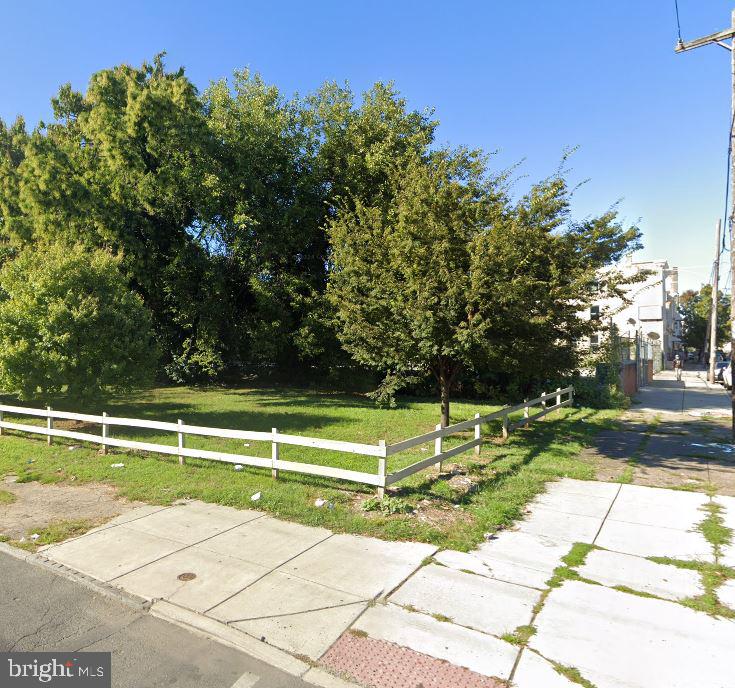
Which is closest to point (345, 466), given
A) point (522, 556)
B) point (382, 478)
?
point (382, 478)

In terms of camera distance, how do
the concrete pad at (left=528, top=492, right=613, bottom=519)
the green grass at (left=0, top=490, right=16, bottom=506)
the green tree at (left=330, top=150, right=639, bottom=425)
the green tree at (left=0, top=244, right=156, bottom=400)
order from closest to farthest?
the concrete pad at (left=528, top=492, right=613, bottom=519)
the green grass at (left=0, top=490, right=16, bottom=506)
the green tree at (left=330, top=150, right=639, bottom=425)
the green tree at (left=0, top=244, right=156, bottom=400)

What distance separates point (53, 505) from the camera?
299 inches

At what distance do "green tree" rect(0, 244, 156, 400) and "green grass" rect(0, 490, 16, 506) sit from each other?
491cm

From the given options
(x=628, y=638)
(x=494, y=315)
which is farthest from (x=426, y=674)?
(x=494, y=315)

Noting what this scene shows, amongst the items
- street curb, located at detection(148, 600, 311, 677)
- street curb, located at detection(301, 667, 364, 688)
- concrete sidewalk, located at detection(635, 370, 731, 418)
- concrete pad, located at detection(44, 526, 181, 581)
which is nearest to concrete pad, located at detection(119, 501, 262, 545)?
concrete pad, located at detection(44, 526, 181, 581)

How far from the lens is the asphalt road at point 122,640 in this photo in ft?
12.1

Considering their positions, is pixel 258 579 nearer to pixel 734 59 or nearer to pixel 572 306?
pixel 572 306

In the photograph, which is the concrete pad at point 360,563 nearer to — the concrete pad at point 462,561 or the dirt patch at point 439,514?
the concrete pad at point 462,561

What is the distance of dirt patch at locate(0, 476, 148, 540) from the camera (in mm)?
6863

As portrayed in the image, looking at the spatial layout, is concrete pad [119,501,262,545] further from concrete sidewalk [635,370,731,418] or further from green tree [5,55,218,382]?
concrete sidewalk [635,370,731,418]

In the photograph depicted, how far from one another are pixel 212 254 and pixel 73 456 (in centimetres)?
1484

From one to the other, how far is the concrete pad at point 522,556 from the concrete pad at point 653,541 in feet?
2.19

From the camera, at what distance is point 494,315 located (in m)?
9.66

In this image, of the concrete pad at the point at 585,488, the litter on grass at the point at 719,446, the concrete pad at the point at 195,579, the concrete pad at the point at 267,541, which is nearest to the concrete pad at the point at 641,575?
the concrete pad at the point at 585,488
